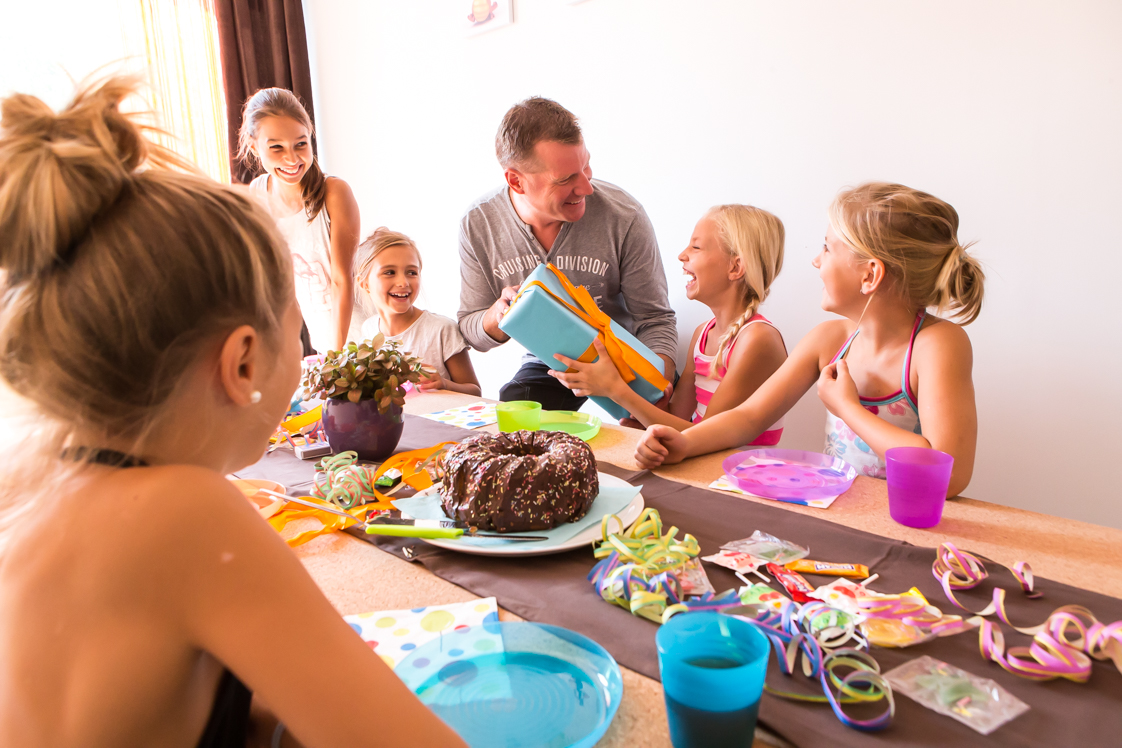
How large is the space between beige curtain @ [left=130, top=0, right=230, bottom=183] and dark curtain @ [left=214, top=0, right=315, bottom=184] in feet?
0.16

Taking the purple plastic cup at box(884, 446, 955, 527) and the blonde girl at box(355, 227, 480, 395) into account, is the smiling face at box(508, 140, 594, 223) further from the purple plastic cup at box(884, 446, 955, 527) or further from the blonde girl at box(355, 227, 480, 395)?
the purple plastic cup at box(884, 446, 955, 527)

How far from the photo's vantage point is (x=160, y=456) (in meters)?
0.54

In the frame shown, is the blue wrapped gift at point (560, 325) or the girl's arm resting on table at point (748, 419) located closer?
the girl's arm resting on table at point (748, 419)

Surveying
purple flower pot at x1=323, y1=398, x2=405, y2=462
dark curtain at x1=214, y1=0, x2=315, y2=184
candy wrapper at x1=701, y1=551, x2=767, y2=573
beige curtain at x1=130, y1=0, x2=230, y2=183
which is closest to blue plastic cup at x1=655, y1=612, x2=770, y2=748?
candy wrapper at x1=701, y1=551, x2=767, y2=573

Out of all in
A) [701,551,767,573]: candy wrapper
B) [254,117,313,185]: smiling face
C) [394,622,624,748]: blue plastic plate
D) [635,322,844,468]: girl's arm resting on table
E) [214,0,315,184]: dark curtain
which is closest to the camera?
[394,622,624,748]: blue plastic plate

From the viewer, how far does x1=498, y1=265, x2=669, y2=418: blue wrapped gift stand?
1.50 meters

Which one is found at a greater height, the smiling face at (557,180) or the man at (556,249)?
the smiling face at (557,180)

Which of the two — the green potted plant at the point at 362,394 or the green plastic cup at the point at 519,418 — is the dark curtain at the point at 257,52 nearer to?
the green potted plant at the point at 362,394

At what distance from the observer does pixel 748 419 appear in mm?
1389

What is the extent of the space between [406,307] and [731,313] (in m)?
1.34

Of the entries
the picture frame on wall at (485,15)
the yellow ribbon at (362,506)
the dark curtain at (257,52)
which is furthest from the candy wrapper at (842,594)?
the dark curtain at (257,52)

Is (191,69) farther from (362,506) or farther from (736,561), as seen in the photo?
(736,561)

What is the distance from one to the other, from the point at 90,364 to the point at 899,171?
2.26m

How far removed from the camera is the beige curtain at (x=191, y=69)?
3.36 meters
